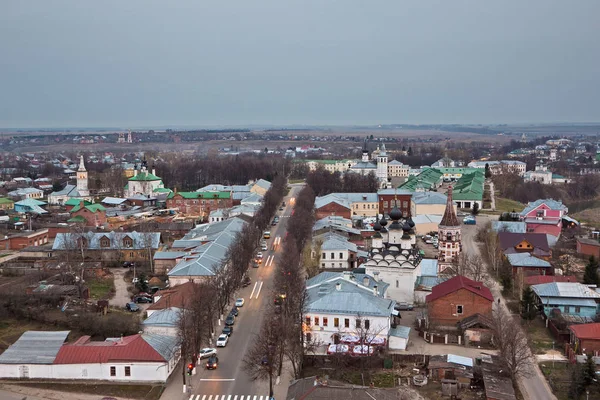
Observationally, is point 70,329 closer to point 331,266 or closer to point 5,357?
point 5,357

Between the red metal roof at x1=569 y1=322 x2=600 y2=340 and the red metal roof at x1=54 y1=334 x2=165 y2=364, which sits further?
the red metal roof at x1=569 y1=322 x2=600 y2=340

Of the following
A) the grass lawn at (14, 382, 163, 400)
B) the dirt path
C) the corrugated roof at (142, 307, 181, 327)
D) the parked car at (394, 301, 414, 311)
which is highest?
the corrugated roof at (142, 307, 181, 327)

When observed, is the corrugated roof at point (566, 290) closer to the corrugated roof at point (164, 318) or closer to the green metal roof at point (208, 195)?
the corrugated roof at point (164, 318)

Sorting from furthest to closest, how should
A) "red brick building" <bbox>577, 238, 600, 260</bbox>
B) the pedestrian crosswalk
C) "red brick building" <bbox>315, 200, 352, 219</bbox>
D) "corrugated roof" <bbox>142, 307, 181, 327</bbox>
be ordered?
"red brick building" <bbox>315, 200, 352, 219</bbox> → "red brick building" <bbox>577, 238, 600, 260</bbox> → "corrugated roof" <bbox>142, 307, 181, 327</bbox> → the pedestrian crosswalk

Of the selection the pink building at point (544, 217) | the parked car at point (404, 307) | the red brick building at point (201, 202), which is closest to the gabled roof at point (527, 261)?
the parked car at point (404, 307)

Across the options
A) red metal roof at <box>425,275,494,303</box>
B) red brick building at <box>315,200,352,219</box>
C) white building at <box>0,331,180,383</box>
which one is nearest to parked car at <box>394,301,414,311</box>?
red metal roof at <box>425,275,494,303</box>

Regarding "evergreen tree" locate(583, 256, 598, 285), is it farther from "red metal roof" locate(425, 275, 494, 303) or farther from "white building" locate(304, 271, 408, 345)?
"white building" locate(304, 271, 408, 345)

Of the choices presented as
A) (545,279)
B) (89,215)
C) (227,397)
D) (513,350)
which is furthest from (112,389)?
(89,215)
